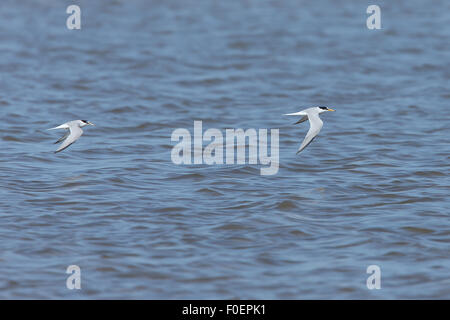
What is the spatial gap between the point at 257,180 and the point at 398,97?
6.13 meters

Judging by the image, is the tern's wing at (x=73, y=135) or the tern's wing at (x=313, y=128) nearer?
the tern's wing at (x=313, y=128)

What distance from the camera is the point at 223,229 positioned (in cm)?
877

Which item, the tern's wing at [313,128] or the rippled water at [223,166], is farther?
the tern's wing at [313,128]

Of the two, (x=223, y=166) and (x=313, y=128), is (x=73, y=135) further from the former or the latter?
(x=313, y=128)

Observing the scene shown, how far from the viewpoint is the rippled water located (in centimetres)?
770

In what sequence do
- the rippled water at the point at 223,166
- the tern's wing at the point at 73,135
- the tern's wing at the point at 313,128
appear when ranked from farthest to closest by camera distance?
the tern's wing at the point at 73,135, the tern's wing at the point at 313,128, the rippled water at the point at 223,166

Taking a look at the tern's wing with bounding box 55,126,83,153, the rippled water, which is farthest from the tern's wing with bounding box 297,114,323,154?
the tern's wing with bounding box 55,126,83,153

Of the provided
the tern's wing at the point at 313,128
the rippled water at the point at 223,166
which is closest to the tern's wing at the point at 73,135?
the rippled water at the point at 223,166

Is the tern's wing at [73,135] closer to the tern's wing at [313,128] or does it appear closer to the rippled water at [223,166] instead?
the rippled water at [223,166]

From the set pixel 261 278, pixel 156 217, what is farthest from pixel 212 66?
pixel 261 278

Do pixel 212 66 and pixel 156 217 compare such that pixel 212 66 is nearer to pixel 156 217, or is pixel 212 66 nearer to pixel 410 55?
pixel 410 55

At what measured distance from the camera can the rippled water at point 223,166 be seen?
770 centimetres

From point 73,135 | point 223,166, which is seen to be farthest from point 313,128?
point 73,135

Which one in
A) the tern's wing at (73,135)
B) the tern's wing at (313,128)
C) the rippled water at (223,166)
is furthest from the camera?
the tern's wing at (73,135)
